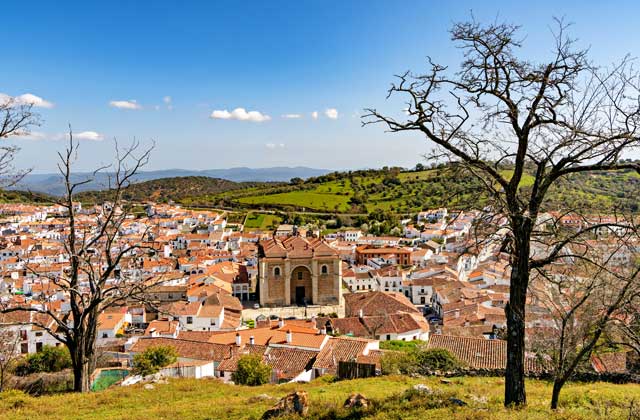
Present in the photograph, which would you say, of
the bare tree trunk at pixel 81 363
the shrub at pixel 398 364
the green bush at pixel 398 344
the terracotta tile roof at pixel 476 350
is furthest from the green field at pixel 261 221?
the bare tree trunk at pixel 81 363

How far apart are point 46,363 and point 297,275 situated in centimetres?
2591

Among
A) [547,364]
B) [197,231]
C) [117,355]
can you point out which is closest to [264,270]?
[117,355]

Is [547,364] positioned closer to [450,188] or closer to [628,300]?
[628,300]

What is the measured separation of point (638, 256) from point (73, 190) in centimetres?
1134

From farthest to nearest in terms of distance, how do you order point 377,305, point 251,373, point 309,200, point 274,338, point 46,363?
point 309,200, point 377,305, point 274,338, point 46,363, point 251,373

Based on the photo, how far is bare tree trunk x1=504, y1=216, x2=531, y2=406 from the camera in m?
7.44

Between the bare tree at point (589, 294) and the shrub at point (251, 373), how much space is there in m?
10.8

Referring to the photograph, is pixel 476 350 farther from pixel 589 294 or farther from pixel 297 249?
pixel 297 249

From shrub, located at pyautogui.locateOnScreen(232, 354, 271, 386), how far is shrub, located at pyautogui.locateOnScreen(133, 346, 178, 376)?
12.4 feet

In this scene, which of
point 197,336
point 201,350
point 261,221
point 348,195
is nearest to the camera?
point 201,350

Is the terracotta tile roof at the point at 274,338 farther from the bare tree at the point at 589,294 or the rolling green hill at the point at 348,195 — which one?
the rolling green hill at the point at 348,195

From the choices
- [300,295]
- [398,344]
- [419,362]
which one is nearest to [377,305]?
[398,344]

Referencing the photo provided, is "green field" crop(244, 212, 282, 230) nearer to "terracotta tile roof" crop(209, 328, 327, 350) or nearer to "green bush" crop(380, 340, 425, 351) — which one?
"terracotta tile roof" crop(209, 328, 327, 350)

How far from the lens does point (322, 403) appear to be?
345 inches
